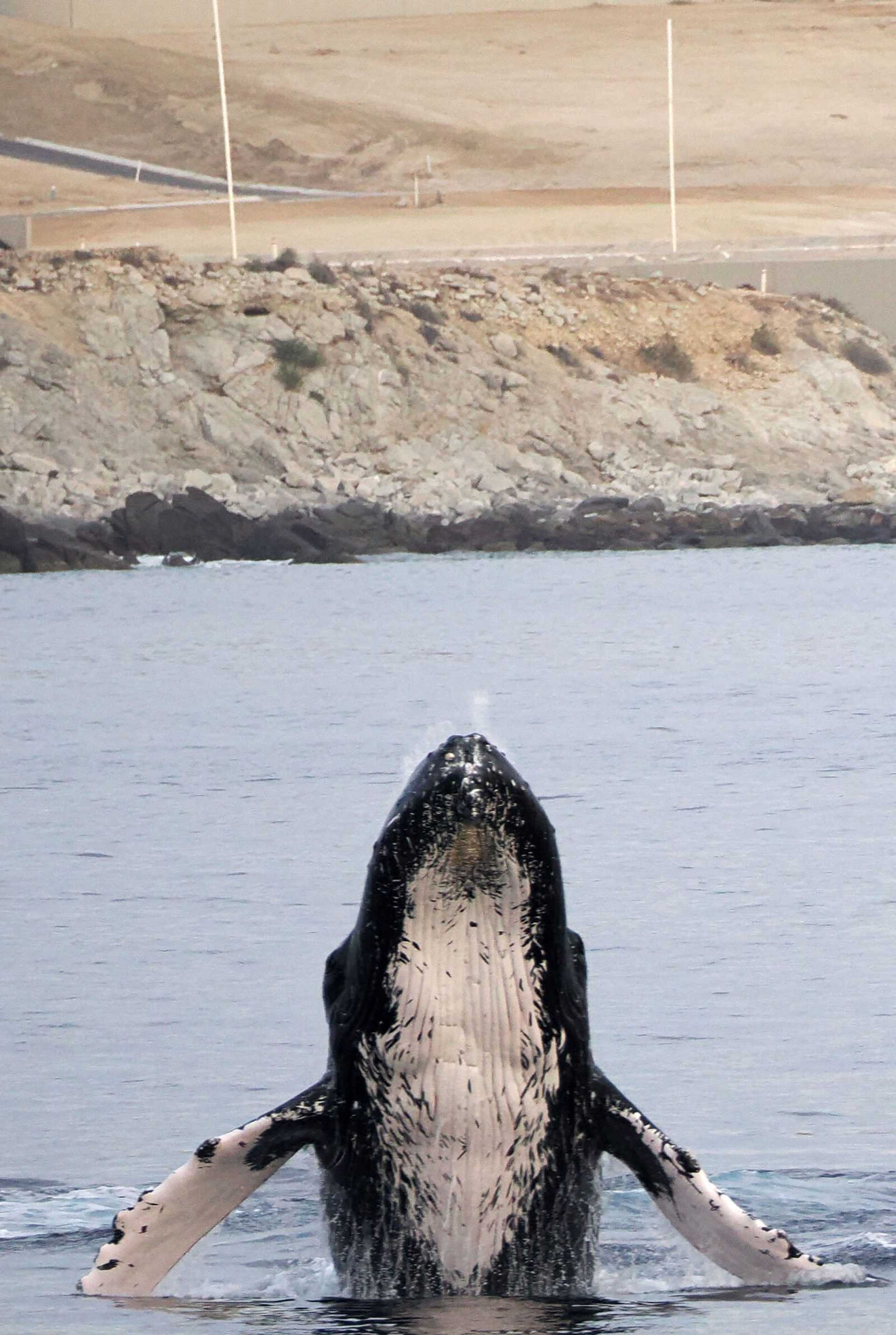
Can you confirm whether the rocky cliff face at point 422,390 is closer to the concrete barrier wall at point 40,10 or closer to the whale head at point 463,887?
the concrete barrier wall at point 40,10

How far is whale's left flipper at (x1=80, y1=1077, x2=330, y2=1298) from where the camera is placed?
6742mm

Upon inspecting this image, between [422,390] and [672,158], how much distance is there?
3109cm

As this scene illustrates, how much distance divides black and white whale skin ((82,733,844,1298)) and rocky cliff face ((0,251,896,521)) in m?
70.0

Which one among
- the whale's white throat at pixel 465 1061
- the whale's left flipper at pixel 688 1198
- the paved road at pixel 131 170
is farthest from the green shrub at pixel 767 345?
the whale's white throat at pixel 465 1061

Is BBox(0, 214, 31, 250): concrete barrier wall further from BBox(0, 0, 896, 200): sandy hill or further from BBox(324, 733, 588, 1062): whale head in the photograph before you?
BBox(324, 733, 588, 1062): whale head

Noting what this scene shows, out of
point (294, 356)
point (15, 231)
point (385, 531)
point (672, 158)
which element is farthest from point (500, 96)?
point (385, 531)

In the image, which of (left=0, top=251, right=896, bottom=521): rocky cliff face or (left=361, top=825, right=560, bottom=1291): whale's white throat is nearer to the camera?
(left=361, top=825, right=560, bottom=1291): whale's white throat

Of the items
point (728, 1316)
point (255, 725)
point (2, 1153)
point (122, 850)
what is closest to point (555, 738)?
point (255, 725)

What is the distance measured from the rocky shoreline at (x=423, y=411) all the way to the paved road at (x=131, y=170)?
63.5 feet

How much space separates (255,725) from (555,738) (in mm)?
4490

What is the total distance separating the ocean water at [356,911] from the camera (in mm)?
8695

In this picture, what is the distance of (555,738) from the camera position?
97.1 feet

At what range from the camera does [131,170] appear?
11488 centimetres

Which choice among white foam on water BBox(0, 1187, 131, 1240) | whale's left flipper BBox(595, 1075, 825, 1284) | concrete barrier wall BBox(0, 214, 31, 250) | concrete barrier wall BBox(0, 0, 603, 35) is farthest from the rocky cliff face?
whale's left flipper BBox(595, 1075, 825, 1284)
